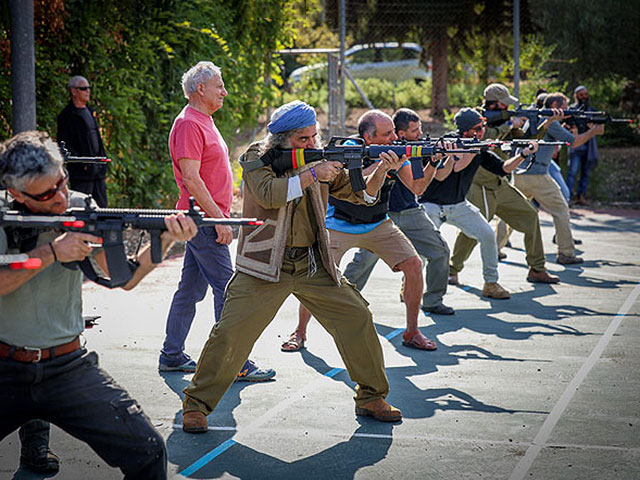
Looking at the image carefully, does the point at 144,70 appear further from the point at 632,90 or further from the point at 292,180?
the point at 632,90

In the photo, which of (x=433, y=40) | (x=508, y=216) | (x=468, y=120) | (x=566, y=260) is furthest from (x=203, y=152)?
(x=433, y=40)

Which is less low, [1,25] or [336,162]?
[1,25]

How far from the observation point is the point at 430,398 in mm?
5844

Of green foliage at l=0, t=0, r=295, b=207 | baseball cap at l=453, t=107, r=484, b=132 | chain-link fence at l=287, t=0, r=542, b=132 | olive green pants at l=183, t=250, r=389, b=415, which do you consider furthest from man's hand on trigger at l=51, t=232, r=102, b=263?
chain-link fence at l=287, t=0, r=542, b=132

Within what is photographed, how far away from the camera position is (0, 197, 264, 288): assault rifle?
3635mm

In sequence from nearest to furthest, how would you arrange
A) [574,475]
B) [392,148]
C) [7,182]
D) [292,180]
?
[7,182], [574,475], [292,180], [392,148]

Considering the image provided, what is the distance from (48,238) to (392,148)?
9.23 ft

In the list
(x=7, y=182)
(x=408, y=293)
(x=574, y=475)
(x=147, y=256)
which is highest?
(x=7, y=182)

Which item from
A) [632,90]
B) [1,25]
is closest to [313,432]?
[1,25]

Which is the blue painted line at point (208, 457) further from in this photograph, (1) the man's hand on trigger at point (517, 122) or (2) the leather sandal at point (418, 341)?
(1) the man's hand on trigger at point (517, 122)

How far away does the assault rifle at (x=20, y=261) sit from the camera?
3508mm

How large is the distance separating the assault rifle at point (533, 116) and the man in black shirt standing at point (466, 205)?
3.60ft

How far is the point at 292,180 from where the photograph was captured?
202 inches

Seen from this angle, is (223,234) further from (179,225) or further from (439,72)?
(439,72)
